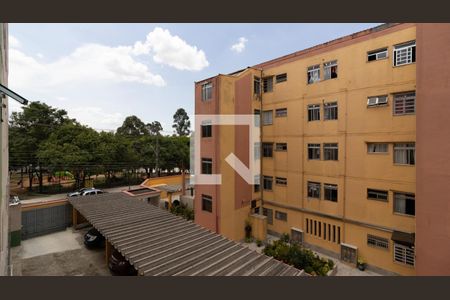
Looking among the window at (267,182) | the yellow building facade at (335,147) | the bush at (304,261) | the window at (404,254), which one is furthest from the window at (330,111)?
the bush at (304,261)

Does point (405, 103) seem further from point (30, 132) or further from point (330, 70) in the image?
point (30, 132)

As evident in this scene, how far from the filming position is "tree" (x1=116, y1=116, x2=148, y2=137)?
5127 cm

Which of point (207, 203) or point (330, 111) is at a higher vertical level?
point (330, 111)

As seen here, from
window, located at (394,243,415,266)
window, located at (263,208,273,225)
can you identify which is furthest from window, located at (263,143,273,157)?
window, located at (394,243,415,266)

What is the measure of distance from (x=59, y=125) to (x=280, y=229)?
2565 centimetres

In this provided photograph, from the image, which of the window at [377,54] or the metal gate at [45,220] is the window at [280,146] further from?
the metal gate at [45,220]

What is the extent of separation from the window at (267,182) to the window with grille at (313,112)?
451 centimetres

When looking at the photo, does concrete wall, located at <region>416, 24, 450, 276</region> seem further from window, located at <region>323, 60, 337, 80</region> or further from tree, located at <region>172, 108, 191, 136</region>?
tree, located at <region>172, 108, 191, 136</region>

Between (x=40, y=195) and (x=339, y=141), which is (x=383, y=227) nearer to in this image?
(x=339, y=141)

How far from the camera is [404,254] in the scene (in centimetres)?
1106

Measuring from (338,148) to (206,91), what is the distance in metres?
7.94

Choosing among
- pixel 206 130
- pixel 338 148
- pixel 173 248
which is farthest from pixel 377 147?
pixel 173 248

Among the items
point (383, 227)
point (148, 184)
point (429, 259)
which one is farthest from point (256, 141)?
point (148, 184)

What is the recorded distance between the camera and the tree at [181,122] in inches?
2463
